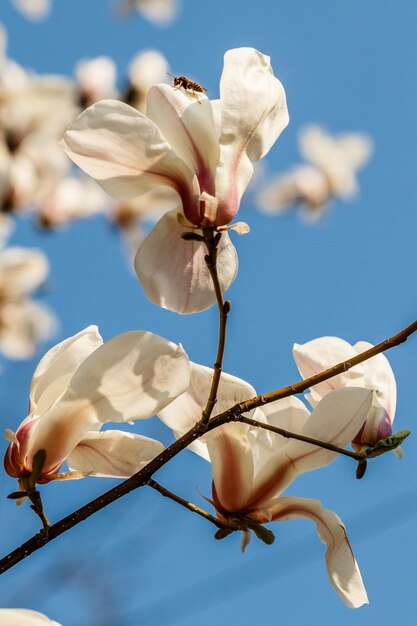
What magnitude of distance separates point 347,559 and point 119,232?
1735mm

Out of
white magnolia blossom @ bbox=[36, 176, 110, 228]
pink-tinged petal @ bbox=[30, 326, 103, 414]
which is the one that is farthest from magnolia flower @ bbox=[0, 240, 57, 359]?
pink-tinged petal @ bbox=[30, 326, 103, 414]

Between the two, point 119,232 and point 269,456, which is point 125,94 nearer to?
point 119,232

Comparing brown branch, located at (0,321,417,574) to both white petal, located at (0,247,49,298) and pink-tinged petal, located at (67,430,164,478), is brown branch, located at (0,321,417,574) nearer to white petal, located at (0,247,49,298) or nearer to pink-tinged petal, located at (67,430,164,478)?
pink-tinged petal, located at (67,430,164,478)

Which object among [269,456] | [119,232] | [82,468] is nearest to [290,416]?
[269,456]

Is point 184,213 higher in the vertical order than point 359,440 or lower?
higher

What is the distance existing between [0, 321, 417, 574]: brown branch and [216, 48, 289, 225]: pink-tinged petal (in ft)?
0.49

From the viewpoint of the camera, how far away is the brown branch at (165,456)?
0.68 metres

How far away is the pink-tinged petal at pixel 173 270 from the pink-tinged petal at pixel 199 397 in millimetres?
55

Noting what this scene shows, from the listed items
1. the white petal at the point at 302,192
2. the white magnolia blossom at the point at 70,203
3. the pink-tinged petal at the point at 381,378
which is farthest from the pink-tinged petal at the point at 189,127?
the white petal at the point at 302,192

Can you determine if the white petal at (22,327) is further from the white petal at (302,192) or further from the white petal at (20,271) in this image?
the white petal at (302,192)

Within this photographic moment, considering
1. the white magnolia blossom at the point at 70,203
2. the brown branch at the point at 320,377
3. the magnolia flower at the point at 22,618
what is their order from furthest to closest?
the white magnolia blossom at the point at 70,203
the brown branch at the point at 320,377
the magnolia flower at the point at 22,618

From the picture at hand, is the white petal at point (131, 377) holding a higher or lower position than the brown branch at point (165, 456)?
higher

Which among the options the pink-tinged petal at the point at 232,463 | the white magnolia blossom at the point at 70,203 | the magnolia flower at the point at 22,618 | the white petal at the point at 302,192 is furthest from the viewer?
the white petal at the point at 302,192

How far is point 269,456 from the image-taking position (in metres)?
0.82
